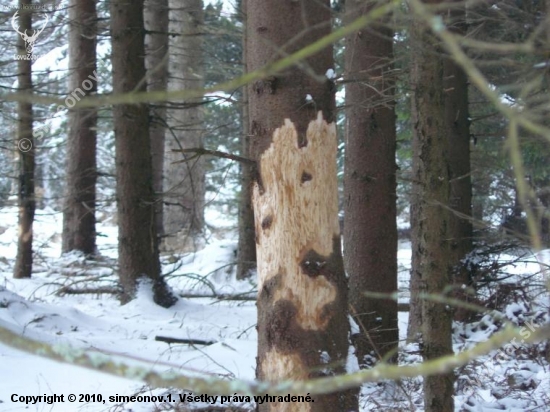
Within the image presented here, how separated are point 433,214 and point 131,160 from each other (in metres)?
5.78

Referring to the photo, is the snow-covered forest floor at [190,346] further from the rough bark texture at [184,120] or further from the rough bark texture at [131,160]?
the rough bark texture at [184,120]


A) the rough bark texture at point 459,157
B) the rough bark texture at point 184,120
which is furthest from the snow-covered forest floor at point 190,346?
the rough bark texture at point 184,120

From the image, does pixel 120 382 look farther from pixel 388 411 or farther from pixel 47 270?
pixel 47 270

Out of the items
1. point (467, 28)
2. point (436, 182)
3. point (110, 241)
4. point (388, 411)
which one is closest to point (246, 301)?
point (467, 28)

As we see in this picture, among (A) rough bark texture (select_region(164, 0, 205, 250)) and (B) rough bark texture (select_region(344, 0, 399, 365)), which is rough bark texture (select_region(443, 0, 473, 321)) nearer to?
(B) rough bark texture (select_region(344, 0, 399, 365))

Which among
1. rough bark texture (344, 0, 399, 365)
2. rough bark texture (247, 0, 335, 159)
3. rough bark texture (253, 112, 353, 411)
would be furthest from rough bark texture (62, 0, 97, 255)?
rough bark texture (253, 112, 353, 411)

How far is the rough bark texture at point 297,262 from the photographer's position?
4352 mm

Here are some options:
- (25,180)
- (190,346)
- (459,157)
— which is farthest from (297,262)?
(25,180)

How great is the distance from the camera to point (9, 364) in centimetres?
665

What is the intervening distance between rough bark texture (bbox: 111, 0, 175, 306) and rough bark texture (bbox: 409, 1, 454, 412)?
216 inches

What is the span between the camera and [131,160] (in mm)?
9844

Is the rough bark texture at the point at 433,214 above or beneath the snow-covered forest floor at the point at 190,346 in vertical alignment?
above

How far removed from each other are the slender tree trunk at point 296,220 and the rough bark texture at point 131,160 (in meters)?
5.55

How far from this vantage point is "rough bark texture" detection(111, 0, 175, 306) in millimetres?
9836
